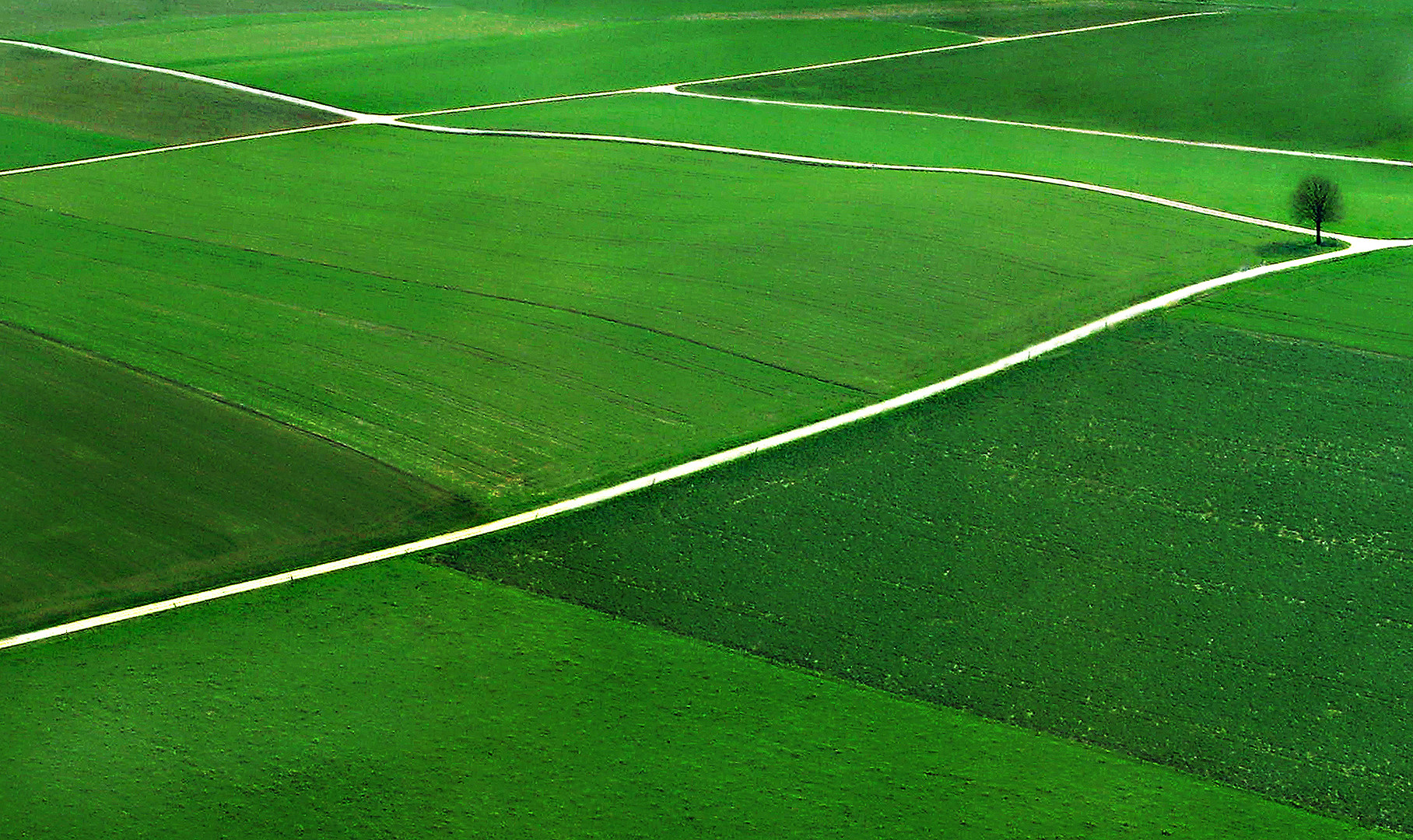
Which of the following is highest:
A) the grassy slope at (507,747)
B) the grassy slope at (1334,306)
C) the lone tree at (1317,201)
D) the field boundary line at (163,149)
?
the field boundary line at (163,149)

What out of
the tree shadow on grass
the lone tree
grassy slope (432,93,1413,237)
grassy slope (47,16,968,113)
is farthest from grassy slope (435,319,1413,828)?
grassy slope (47,16,968,113)

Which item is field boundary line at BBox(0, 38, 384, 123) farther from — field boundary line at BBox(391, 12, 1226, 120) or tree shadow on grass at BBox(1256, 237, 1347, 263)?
tree shadow on grass at BBox(1256, 237, 1347, 263)

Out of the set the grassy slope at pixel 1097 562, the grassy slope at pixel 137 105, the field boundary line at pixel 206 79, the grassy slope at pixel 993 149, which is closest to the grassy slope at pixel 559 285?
the grassy slope at pixel 1097 562

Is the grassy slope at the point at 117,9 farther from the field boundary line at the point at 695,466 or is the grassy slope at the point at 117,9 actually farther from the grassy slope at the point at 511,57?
the field boundary line at the point at 695,466

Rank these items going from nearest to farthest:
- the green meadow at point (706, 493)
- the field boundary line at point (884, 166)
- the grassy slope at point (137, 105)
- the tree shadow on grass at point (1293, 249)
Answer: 1. the green meadow at point (706, 493)
2. the tree shadow on grass at point (1293, 249)
3. the field boundary line at point (884, 166)
4. the grassy slope at point (137, 105)

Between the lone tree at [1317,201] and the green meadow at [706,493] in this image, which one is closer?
the green meadow at [706,493]

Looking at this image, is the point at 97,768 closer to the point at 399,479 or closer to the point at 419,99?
the point at 399,479
